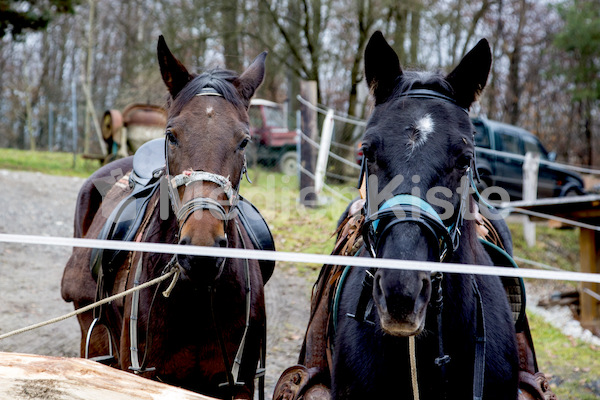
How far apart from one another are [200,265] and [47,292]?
210 inches

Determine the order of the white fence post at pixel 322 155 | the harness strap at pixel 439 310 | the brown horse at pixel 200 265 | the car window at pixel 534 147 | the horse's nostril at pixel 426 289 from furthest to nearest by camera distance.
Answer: the car window at pixel 534 147 < the white fence post at pixel 322 155 < the brown horse at pixel 200 265 < the harness strap at pixel 439 310 < the horse's nostril at pixel 426 289

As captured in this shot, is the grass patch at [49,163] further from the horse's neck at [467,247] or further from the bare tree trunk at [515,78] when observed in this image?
the bare tree trunk at [515,78]

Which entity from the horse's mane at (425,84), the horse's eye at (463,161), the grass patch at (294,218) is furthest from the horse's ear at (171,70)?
the grass patch at (294,218)

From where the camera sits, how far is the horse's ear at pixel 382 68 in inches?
86.9

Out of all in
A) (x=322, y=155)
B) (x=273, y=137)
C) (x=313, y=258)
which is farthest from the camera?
(x=273, y=137)

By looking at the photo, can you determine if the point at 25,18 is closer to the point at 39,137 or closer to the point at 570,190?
the point at 39,137

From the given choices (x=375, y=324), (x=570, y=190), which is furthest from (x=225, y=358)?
(x=570, y=190)

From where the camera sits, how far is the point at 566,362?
623cm

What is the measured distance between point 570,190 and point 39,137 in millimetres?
18099

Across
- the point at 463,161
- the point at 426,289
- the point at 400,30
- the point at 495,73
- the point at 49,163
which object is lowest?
the point at 426,289

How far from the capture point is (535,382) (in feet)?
8.13

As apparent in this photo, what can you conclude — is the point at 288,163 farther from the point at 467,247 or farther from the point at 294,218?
the point at 467,247

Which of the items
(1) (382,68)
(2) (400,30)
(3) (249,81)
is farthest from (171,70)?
(2) (400,30)

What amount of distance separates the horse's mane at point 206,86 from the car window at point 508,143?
11.1 metres
